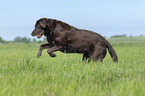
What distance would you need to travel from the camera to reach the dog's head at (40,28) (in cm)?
505

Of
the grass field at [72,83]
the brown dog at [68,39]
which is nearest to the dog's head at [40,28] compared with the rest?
the brown dog at [68,39]

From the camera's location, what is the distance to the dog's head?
16.6 ft

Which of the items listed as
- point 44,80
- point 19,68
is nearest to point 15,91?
point 44,80

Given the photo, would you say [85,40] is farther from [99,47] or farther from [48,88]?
[48,88]

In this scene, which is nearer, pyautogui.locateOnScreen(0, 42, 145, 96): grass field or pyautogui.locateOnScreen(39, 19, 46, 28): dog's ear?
pyautogui.locateOnScreen(0, 42, 145, 96): grass field

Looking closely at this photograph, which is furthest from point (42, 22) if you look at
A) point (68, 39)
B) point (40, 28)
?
point (68, 39)

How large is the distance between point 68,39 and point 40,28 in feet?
3.05

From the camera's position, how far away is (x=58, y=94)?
9.16ft

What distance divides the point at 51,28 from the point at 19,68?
4.86 ft

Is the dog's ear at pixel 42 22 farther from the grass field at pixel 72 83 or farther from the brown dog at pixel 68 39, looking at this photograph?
the grass field at pixel 72 83

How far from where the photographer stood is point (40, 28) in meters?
5.18

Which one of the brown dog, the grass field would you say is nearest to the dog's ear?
the brown dog

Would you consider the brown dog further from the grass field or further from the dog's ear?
the grass field

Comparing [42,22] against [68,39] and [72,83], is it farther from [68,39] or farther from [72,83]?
[72,83]
